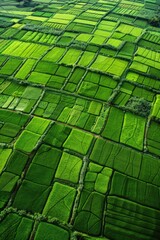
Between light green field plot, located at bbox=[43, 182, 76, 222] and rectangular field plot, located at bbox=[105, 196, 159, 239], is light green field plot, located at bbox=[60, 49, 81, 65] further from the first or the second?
rectangular field plot, located at bbox=[105, 196, 159, 239]

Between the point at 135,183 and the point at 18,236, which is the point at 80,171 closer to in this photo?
the point at 135,183

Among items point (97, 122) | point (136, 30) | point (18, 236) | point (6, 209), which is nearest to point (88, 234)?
point (18, 236)

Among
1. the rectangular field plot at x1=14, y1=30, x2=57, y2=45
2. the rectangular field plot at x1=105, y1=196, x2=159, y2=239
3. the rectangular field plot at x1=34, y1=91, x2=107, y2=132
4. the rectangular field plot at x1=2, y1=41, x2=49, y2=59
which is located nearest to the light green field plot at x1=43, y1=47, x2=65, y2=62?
the rectangular field plot at x1=2, y1=41, x2=49, y2=59

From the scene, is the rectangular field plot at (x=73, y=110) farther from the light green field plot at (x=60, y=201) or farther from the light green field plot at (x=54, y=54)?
the light green field plot at (x=54, y=54)

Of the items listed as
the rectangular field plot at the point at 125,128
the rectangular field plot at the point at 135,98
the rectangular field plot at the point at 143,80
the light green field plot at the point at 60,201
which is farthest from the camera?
the rectangular field plot at the point at 143,80

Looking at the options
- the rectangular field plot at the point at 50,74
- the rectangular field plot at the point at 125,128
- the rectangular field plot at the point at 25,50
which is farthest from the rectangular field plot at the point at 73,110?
the rectangular field plot at the point at 25,50

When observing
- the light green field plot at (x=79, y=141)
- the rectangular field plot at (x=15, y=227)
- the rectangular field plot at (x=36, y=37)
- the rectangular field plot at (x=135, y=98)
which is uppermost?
the rectangular field plot at (x=36, y=37)

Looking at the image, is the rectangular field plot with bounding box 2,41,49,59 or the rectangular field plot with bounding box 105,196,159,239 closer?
the rectangular field plot with bounding box 105,196,159,239

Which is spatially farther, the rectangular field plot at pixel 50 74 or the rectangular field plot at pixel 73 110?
the rectangular field plot at pixel 50 74

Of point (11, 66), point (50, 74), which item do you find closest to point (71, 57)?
point (50, 74)
